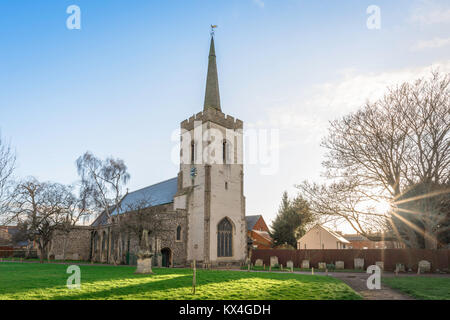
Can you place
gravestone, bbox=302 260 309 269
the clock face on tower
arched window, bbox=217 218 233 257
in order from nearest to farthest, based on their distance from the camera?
gravestone, bbox=302 260 309 269 < arched window, bbox=217 218 233 257 < the clock face on tower

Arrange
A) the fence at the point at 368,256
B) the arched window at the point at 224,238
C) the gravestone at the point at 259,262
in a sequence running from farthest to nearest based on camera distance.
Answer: the gravestone at the point at 259,262
the arched window at the point at 224,238
the fence at the point at 368,256

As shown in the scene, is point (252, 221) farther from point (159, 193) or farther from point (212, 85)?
point (212, 85)

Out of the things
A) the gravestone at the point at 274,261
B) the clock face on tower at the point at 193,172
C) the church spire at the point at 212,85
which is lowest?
the gravestone at the point at 274,261

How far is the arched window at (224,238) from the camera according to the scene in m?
30.7

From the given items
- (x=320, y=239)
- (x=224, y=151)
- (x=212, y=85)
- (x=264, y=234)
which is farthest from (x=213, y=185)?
(x=264, y=234)

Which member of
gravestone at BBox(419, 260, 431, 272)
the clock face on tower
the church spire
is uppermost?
the church spire

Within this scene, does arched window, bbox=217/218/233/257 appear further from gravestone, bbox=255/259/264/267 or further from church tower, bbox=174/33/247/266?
gravestone, bbox=255/259/264/267

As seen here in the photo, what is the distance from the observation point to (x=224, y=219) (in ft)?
104

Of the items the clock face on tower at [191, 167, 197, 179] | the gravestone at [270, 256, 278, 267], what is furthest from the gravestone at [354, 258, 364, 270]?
the clock face on tower at [191, 167, 197, 179]

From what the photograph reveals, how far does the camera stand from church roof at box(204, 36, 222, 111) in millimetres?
35213

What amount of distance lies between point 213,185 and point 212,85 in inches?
468

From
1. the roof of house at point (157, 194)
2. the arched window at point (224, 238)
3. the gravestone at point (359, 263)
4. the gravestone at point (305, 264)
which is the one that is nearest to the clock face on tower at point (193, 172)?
the roof of house at point (157, 194)

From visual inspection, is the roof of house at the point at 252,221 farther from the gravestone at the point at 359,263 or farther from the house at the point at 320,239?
the gravestone at the point at 359,263
